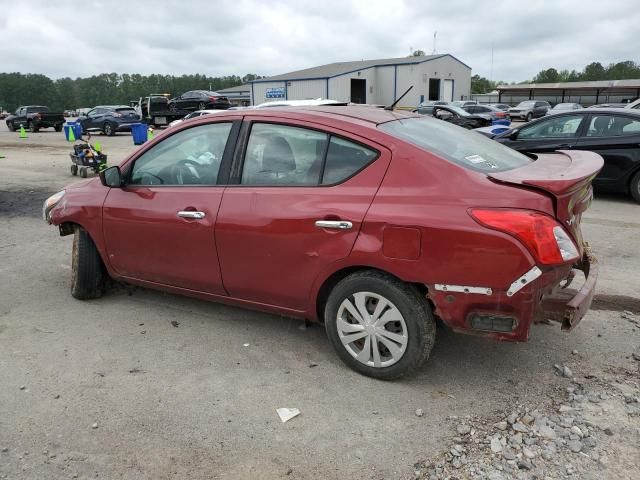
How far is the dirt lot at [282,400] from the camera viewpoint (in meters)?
2.59

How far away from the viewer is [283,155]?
11.7ft

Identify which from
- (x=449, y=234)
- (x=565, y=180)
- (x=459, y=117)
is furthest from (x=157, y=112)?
→ (x=565, y=180)

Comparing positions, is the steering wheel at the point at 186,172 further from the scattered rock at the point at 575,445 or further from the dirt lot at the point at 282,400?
the scattered rock at the point at 575,445

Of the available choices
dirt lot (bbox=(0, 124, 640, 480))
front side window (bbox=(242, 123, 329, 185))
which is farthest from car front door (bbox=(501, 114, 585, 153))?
front side window (bbox=(242, 123, 329, 185))

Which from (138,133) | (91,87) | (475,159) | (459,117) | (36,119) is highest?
(91,87)

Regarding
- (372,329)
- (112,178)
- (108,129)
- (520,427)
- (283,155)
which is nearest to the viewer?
(520,427)

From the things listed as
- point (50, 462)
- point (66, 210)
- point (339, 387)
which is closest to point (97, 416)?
point (50, 462)

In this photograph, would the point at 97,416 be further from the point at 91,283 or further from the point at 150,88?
the point at 150,88

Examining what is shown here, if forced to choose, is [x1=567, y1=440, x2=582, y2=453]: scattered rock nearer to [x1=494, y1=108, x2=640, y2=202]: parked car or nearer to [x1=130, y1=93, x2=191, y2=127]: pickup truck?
[x1=494, y1=108, x2=640, y2=202]: parked car

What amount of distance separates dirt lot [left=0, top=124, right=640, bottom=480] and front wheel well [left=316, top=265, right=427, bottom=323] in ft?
1.28

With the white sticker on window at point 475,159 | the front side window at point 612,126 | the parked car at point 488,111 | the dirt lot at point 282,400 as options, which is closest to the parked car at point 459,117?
the parked car at point 488,111

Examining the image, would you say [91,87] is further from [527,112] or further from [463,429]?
[463,429]

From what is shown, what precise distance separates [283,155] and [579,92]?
67638 mm

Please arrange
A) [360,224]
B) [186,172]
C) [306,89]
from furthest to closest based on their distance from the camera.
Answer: [306,89], [186,172], [360,224]
